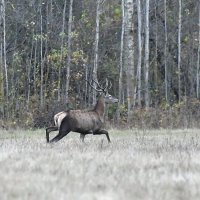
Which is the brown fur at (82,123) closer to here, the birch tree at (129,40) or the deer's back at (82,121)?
the deer's back at (82,121)

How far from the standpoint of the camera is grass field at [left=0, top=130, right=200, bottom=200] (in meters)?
6.58

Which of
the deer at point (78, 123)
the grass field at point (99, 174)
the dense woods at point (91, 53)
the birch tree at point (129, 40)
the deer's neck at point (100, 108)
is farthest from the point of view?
the dense woods at point (91, 53)

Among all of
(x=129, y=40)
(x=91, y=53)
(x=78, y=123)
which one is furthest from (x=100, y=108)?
(x=91, y=53)

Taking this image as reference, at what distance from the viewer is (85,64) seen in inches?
1133

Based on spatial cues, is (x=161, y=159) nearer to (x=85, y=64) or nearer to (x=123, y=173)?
(x=123, y=173)

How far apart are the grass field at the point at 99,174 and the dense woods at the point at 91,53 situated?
13.4 m

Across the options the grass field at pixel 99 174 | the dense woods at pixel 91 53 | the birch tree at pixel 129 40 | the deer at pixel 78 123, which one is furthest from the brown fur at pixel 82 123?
the dense woods at pixel 91 53

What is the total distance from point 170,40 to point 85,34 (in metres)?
4.46

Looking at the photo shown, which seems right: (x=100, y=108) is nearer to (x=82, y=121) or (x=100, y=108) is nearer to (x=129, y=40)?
(x=82, y=121)

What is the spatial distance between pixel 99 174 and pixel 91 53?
22.4 m

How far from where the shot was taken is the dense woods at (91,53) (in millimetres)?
25906

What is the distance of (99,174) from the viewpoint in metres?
8.11

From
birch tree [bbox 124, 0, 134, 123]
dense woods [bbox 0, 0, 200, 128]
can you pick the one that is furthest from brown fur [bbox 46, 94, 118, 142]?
dense woods [bbox 0, 0, 200, 128]

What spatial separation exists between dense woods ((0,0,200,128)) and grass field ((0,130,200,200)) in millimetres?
13397
